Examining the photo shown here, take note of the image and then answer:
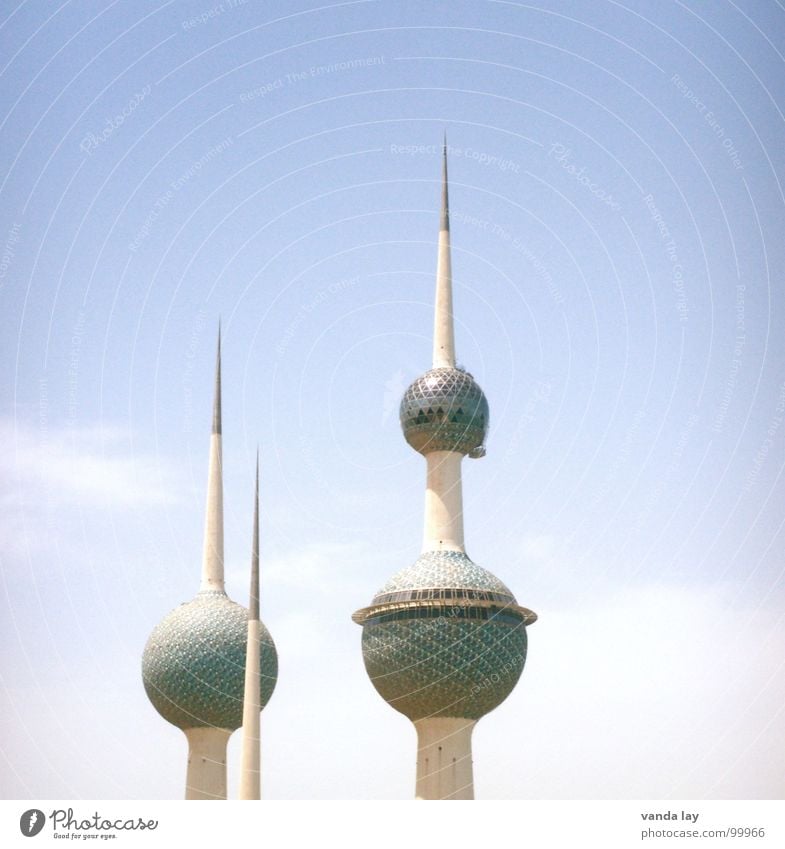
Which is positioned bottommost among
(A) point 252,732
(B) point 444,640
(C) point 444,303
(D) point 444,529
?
(A) point 252,732

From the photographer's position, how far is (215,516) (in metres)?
142

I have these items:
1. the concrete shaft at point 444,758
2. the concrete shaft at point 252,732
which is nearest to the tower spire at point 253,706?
the concrete shaft at point 252,732

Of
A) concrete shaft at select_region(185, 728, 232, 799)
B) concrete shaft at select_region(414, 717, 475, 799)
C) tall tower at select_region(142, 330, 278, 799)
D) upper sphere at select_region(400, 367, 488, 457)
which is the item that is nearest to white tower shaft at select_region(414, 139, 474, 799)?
concrete shaft at select_region(414, 717, 475, 799)

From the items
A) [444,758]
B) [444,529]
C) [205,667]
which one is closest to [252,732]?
[444,758]

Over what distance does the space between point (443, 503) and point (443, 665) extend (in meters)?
15.0

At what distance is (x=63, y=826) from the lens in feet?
147

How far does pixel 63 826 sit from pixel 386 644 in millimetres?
78873

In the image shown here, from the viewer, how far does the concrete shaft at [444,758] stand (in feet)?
374

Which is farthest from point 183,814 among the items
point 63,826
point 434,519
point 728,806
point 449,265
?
point 449,265

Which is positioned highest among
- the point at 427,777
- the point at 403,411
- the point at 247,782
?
the point at 403,411

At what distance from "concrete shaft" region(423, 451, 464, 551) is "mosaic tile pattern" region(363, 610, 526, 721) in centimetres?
755

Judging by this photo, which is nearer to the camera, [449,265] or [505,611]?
[505,611]

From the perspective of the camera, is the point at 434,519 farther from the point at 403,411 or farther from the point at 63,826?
the point at 63,826

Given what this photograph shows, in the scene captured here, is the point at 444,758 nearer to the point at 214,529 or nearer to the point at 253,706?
the point at 253,706
